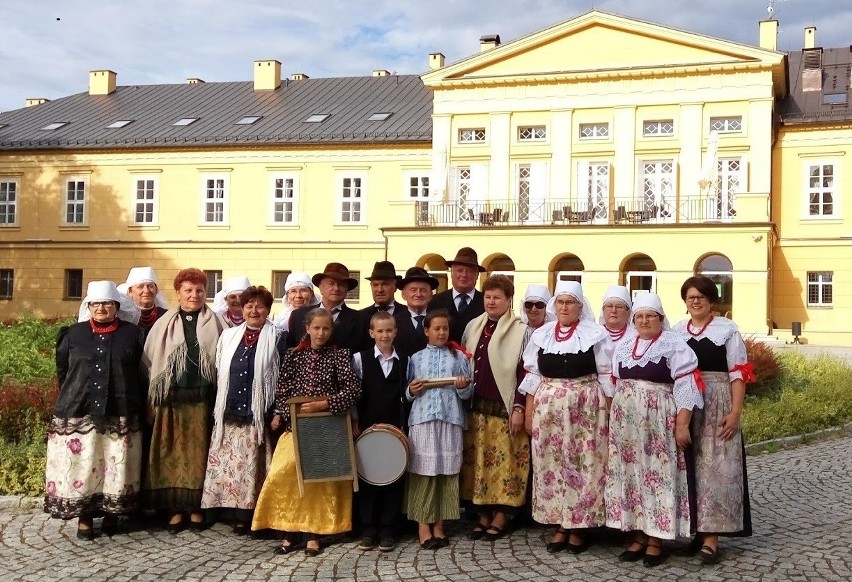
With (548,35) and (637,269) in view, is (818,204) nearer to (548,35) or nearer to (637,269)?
(637,269)

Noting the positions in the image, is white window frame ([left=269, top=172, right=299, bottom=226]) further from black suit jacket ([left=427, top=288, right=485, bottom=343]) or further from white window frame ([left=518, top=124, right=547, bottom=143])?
black suit jacket ([left=427, top=288, right=485, bottom=343])

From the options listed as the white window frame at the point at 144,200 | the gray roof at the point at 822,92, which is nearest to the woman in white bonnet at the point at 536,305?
the gray roof at the point at 822,92

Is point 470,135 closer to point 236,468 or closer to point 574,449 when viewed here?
point 236,468

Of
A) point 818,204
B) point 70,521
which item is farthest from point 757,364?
point 818,204

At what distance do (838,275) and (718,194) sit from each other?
479 cm

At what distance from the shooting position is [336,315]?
23.7 ft

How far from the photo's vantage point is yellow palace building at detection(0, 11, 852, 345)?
28.8 m

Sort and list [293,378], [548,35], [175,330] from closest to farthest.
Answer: [293,378] < [175,330] < [548,35]

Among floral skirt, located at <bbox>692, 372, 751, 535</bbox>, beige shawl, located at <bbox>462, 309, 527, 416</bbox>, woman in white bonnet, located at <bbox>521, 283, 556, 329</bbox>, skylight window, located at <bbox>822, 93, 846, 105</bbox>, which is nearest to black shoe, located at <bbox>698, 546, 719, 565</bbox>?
floral skirt, located at <bbox>692, 372, 751, 535</bbox>

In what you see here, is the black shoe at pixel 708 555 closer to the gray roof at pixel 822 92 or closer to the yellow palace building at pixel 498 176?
the yellow palace building at pixel 498 176

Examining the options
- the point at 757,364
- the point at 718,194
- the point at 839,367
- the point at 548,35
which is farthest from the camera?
Result: the point at 548,35

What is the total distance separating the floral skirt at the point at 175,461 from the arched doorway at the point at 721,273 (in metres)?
23.4

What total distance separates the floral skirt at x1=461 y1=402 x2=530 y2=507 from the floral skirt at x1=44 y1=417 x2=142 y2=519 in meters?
2.50

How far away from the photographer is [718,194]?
29.0m
